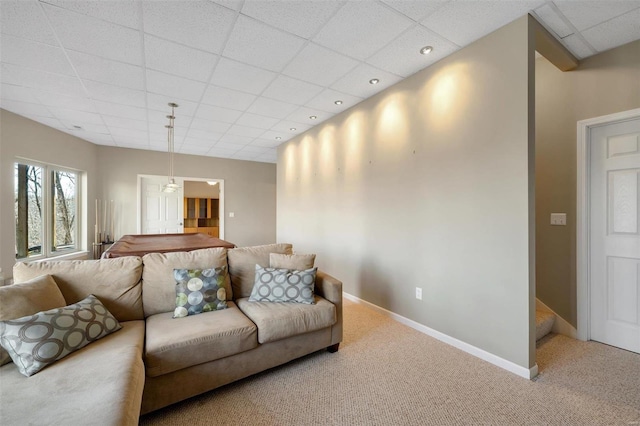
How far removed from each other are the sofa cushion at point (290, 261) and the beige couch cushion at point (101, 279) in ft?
3.53

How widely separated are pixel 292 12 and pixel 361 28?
1.86 feet

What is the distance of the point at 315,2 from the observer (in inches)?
73.9

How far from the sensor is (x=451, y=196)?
253 centimetres

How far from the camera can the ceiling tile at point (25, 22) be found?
1853 mm

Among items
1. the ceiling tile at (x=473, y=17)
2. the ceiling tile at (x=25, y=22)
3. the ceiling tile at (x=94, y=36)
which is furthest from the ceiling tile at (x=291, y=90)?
the ceiling tile at (x=25, y=22)

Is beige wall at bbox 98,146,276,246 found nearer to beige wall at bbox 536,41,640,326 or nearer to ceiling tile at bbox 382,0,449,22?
ceiling tile at bbox 382,0,449,22

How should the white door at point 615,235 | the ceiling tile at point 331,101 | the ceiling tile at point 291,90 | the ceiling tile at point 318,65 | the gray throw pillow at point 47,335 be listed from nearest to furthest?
the gray throw pillow at point 47,335, the white door at point 615,235, the ceiling tile at point 318,65, the ceiling tile at point 291,90, the ceiling tile at point 331,101

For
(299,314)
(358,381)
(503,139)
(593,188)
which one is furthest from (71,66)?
(593,188)

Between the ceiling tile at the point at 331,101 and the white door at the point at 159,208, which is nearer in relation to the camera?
the ceiling tile at the point at 331,101

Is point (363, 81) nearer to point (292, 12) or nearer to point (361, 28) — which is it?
point (361, 28)

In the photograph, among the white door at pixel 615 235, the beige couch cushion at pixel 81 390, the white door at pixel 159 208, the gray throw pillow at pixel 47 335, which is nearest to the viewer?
the beige couch cushion at pixel 81 390

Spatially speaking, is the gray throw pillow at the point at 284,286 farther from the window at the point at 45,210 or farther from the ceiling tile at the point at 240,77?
the window at the point at 45,210

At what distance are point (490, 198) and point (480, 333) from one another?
3.79ft

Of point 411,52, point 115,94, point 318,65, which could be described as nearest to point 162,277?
point 318,65
